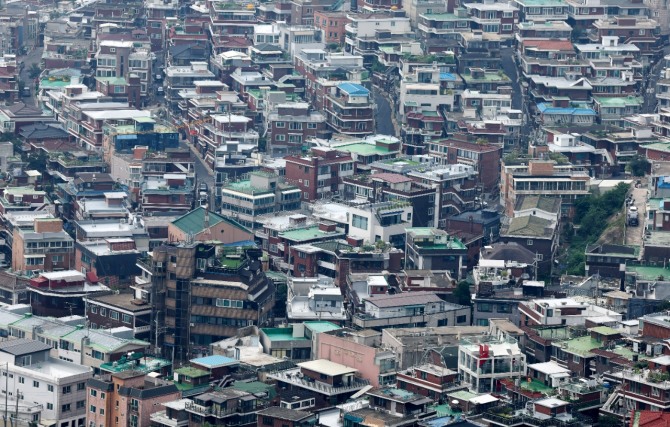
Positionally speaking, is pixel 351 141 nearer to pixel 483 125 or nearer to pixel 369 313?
pixel 483 125

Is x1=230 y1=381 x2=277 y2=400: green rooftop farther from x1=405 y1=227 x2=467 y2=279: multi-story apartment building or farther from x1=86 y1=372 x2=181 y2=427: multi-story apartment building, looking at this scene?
x1=405 y1=227 x2=467 y2=279: multi-story apartment building

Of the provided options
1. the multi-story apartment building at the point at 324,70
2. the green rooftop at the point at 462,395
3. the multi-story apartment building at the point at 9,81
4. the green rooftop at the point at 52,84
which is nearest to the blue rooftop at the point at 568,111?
the multi-story apartment building at the point at 324,70

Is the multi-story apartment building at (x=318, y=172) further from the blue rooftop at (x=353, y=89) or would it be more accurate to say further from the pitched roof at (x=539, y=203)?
the pitched roof at (x=539, y=203)

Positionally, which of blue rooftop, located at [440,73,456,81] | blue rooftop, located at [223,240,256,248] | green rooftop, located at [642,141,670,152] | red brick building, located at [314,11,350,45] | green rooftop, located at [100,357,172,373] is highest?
red brick building, located at [314,11,350,45]

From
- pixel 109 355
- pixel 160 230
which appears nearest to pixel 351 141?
pixel 160 230

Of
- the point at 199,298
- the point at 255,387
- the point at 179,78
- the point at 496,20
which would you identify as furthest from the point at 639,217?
the point at 179,78

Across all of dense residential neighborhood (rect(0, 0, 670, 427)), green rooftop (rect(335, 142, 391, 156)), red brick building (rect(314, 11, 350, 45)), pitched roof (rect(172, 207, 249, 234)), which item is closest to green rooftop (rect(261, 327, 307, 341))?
dense residential neighborhood (rect(0, 0, 670, 427))
